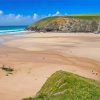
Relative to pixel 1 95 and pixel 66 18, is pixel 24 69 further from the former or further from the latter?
pixel 66 18

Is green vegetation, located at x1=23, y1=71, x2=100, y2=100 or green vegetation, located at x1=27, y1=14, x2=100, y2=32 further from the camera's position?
green vegetation, located at x1=27, y1=14, x2=100, y2=32

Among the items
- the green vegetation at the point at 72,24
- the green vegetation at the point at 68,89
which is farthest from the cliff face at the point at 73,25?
the green vegetation at the point at 68,89

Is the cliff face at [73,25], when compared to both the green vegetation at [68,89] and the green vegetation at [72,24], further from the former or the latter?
the green vegetation at [68,89]

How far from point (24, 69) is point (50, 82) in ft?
39.2

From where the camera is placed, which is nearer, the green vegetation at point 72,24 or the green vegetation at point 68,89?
the green vegetation at point 68,89

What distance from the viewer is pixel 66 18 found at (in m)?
102

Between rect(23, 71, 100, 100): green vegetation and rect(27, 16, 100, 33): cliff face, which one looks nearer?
rect(23, 71, 100, 100): green vegetation

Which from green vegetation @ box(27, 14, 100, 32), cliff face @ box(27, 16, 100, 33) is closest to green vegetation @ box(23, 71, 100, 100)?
cliff face @ box(27, 16, 100, 33)

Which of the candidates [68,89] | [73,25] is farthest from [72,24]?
[68,89]

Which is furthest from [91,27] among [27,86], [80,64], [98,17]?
[27,86]

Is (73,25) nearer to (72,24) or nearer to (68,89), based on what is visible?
(72,24)

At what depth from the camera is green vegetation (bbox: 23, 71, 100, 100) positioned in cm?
828

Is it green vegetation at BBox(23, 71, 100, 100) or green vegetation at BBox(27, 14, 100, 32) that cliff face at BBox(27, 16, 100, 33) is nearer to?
green vegetation at BBox(27, 14, 100, 32)

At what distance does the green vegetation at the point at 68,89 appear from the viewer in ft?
27.2
